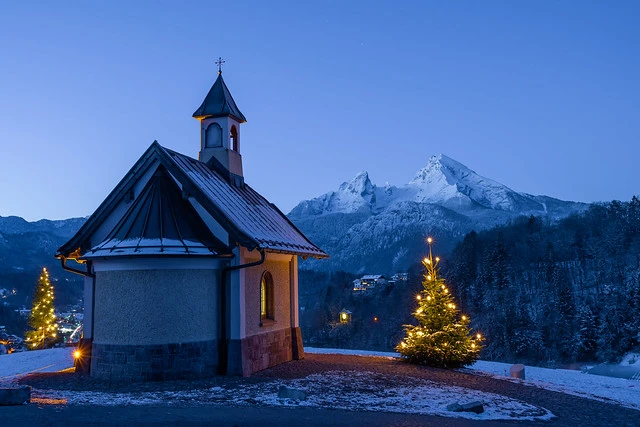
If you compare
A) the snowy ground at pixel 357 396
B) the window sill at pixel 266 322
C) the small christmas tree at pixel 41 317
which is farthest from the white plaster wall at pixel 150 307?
the small christmas tree at pixel 41 317

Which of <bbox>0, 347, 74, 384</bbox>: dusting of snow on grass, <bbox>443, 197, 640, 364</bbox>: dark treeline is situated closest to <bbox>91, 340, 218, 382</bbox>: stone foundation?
<bbox>0, 347, 74, 384</bbox>: dusting of snow on grass

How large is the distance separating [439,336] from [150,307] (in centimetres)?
908

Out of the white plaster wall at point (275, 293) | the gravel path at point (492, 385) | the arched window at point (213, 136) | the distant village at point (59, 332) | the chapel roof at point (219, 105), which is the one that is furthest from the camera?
the distant village at point (59, 332)

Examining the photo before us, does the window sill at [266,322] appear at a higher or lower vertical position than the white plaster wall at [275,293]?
lower

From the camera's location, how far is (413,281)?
96.8 metres

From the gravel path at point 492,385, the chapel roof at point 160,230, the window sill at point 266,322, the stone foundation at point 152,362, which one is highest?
the chapel roof at point 160,230

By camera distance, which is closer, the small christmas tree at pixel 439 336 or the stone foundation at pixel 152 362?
the stone foundation at pixel 152 362

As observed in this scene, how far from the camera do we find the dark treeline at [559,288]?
59375 mm

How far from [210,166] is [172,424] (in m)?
11.8

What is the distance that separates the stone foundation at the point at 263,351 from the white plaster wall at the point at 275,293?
238 millimetres

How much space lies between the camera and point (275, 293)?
17.8m

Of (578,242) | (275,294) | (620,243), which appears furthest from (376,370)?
(578,242)

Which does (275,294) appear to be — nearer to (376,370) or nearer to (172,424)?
(376,370)

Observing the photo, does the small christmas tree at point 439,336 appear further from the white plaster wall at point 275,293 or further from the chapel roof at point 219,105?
the chapel roof at point 219,105
